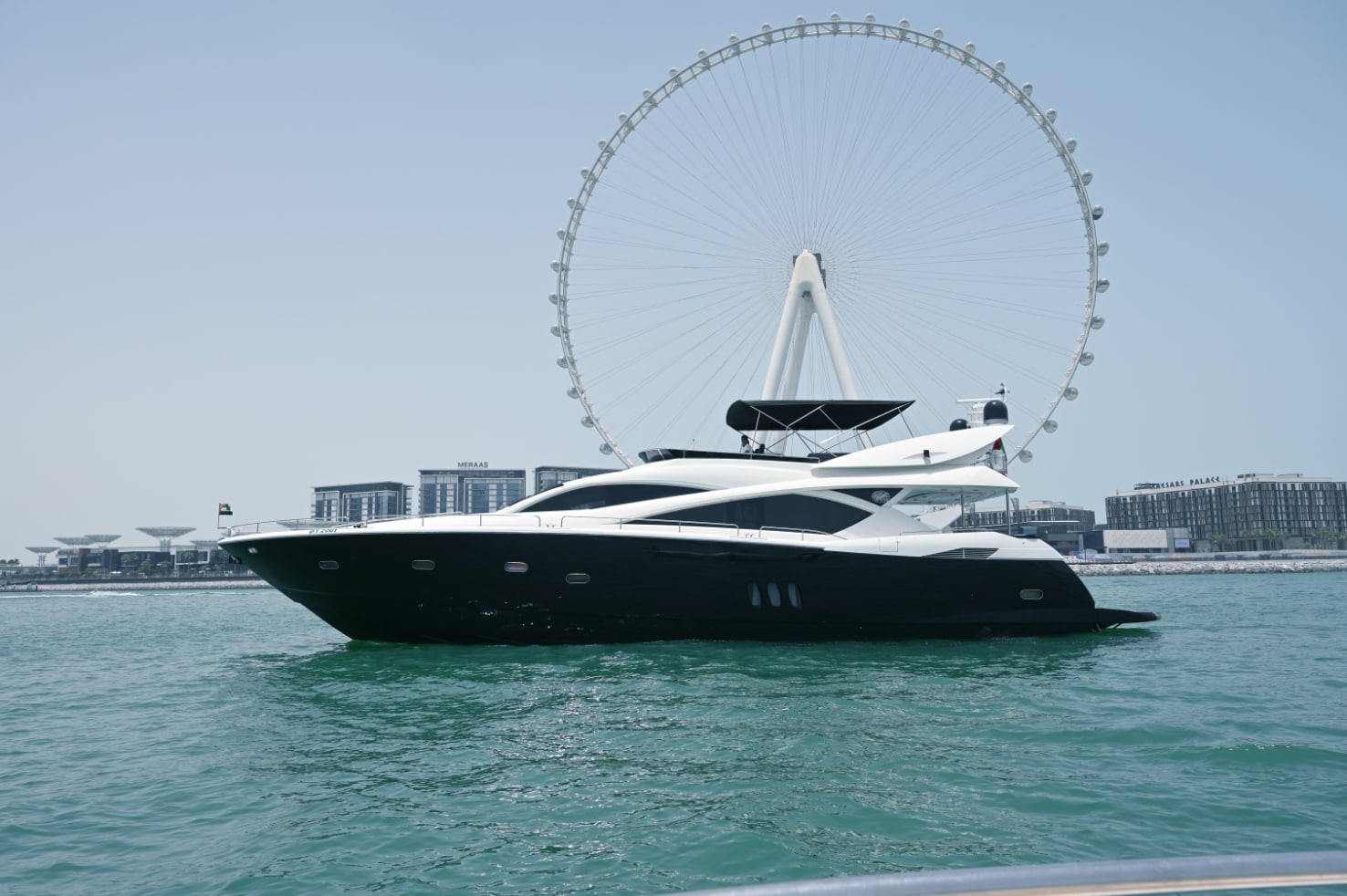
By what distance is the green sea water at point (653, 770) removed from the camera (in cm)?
586

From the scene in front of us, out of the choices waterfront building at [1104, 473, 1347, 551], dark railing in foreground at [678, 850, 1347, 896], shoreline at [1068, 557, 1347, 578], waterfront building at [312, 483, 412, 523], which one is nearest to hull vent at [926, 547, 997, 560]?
dark railing in foreground at [678, 850, 1347, 896]

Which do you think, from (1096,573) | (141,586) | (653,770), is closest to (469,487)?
(141,586)

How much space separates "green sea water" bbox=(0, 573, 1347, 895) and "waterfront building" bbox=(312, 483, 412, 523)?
13048cm

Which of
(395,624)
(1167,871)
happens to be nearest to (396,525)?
(395,624)

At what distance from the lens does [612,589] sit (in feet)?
52.1

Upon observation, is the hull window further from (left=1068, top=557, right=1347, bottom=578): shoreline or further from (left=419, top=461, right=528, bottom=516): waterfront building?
(left=419, top=461, right=528, bottom=516): waterfront building

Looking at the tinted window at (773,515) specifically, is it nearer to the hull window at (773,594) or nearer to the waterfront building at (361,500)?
the hull window at (773,594)

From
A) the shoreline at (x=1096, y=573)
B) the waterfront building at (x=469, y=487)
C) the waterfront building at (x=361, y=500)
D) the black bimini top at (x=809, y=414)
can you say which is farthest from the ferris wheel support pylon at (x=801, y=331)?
the waterfront building at (x=469, y=487)

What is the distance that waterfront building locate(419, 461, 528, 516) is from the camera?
507 feet

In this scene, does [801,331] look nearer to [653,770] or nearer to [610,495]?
[610,495]

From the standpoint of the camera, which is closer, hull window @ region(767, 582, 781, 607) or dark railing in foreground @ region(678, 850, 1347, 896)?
dark railing in foreground @ region(678, 850, 1347, 896)

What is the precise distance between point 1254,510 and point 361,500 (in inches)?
5947

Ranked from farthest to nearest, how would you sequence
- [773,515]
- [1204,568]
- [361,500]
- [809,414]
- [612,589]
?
[361,500] → [1204,568] → [809,414] → [773,515] → [612,589]

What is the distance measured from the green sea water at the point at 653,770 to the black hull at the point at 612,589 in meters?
1.04
